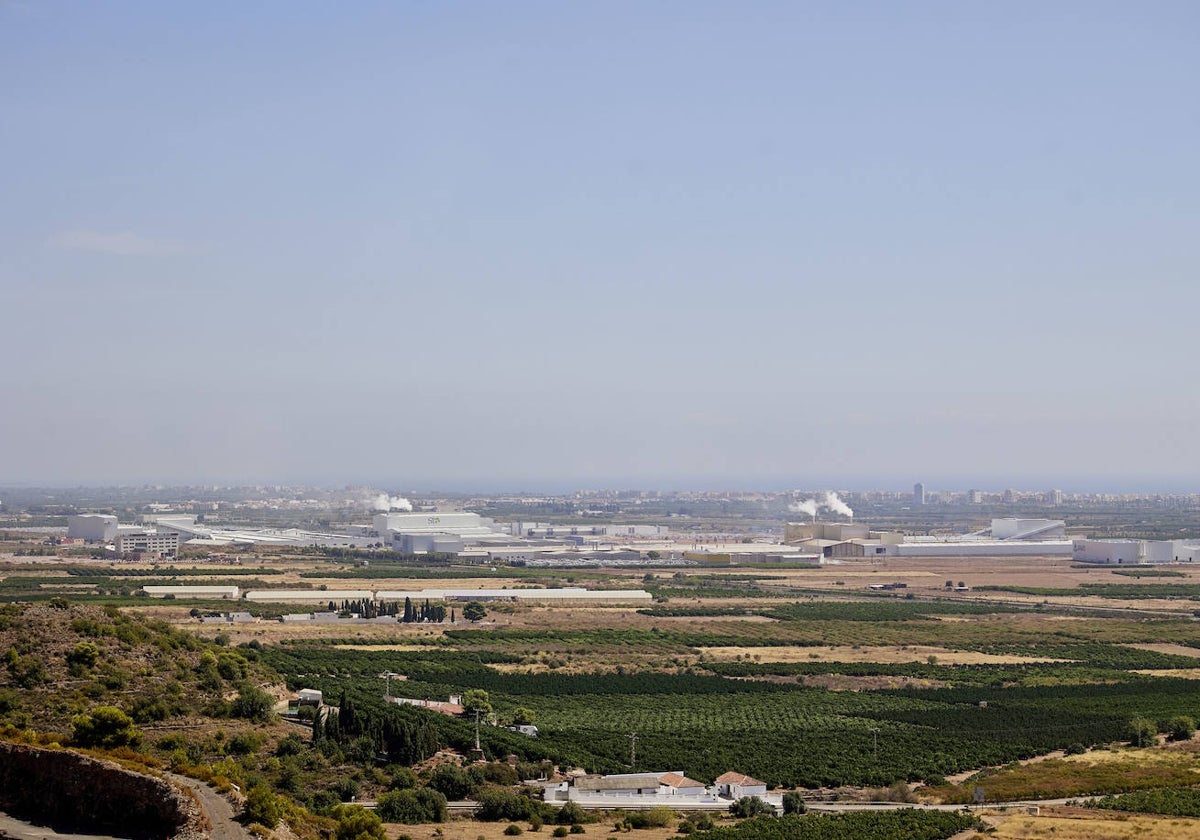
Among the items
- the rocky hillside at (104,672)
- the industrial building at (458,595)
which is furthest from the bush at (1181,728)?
the industrial building at (458,595)

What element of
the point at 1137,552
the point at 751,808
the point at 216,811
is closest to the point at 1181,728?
the point at 751,808

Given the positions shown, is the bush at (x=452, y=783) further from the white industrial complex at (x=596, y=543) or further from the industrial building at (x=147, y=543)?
the industrial building at (x=147, y=543)

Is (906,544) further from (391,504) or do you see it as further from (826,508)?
(391,504)

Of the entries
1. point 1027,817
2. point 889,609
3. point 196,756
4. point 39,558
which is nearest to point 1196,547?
point 889,609

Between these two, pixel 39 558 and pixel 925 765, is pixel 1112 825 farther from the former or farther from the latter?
pixel 39 558

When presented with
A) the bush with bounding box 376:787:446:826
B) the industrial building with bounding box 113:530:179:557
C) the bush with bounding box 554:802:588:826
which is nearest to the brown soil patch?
the bush with bounding box 554:802:588:826

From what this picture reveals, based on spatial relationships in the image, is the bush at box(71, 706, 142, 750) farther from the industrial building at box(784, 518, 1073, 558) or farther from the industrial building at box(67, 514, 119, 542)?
the industrial building at box(67, 514, 119, 542)
